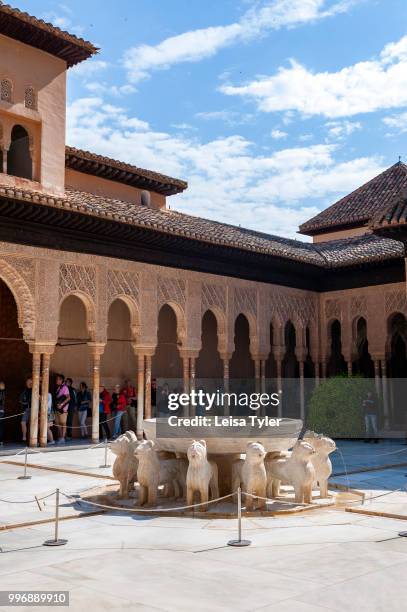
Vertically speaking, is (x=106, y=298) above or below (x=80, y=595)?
above

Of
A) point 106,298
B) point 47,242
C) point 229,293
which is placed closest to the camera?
point 47,242

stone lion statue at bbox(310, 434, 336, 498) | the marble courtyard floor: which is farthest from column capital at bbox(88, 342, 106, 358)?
stone lion statue at bbox(310, 434, 336, 498)

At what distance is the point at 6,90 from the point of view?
50.8 ft

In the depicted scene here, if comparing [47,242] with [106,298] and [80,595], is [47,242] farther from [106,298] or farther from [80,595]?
[80,595]

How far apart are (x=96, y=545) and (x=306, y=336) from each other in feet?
56.8

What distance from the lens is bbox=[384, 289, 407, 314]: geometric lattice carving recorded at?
67.2ft

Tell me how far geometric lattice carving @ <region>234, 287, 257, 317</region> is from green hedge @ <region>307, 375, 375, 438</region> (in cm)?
324

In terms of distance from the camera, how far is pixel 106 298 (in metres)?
16.3

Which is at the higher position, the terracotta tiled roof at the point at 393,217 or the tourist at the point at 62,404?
the terracotta tiled roof at the point at 393,217

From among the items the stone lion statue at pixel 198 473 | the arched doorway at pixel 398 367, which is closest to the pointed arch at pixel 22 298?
the stone lion statue at pixel 198 473

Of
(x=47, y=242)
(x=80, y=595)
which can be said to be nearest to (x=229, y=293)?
(x=47, y=242)

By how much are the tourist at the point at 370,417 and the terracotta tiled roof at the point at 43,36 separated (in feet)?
36.9

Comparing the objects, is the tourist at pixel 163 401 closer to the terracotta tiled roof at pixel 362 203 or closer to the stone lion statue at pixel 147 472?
the terracotta tiled roof at pixel 362 203

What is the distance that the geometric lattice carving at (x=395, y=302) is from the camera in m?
20.5
